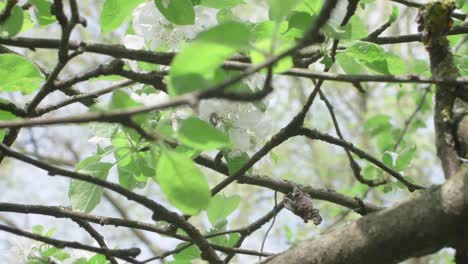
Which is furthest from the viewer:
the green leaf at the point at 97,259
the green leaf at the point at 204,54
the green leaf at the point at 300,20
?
the green leaf at the point at 97,259

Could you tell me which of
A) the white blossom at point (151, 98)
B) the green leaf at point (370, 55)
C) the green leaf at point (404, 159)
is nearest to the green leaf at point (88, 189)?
the white blossom at point (151, 98)

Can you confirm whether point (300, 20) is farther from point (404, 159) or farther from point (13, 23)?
point (404, 159)

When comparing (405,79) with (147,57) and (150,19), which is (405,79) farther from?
(150,19)

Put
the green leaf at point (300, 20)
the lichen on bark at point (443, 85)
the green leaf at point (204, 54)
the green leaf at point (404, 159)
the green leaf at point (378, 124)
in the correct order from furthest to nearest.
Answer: the green leaf at point (378, 124) → the green leaf at point (404, 159) → the green leaf at point (300, 20) → the lichen on bark at point (443, 85) → the green leaf at point (204, 54)

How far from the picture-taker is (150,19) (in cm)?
94

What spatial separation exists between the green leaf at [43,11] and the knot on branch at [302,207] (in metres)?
0.50

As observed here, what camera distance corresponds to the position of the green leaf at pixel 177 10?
2.84 feet

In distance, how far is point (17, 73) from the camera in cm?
86

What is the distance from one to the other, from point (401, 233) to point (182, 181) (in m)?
0.25

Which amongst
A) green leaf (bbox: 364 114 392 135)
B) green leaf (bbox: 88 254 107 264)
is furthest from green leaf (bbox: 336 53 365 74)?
green leaf (bbox: 364 114 392 135)

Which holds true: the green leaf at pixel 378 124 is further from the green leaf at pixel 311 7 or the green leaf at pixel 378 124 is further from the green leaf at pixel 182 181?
the green leaf at pixel 182 181

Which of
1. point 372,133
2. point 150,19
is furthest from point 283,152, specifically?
point 150,19

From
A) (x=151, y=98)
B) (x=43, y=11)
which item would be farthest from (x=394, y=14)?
(x=43, y=11)

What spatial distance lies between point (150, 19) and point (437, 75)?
1.54ft
